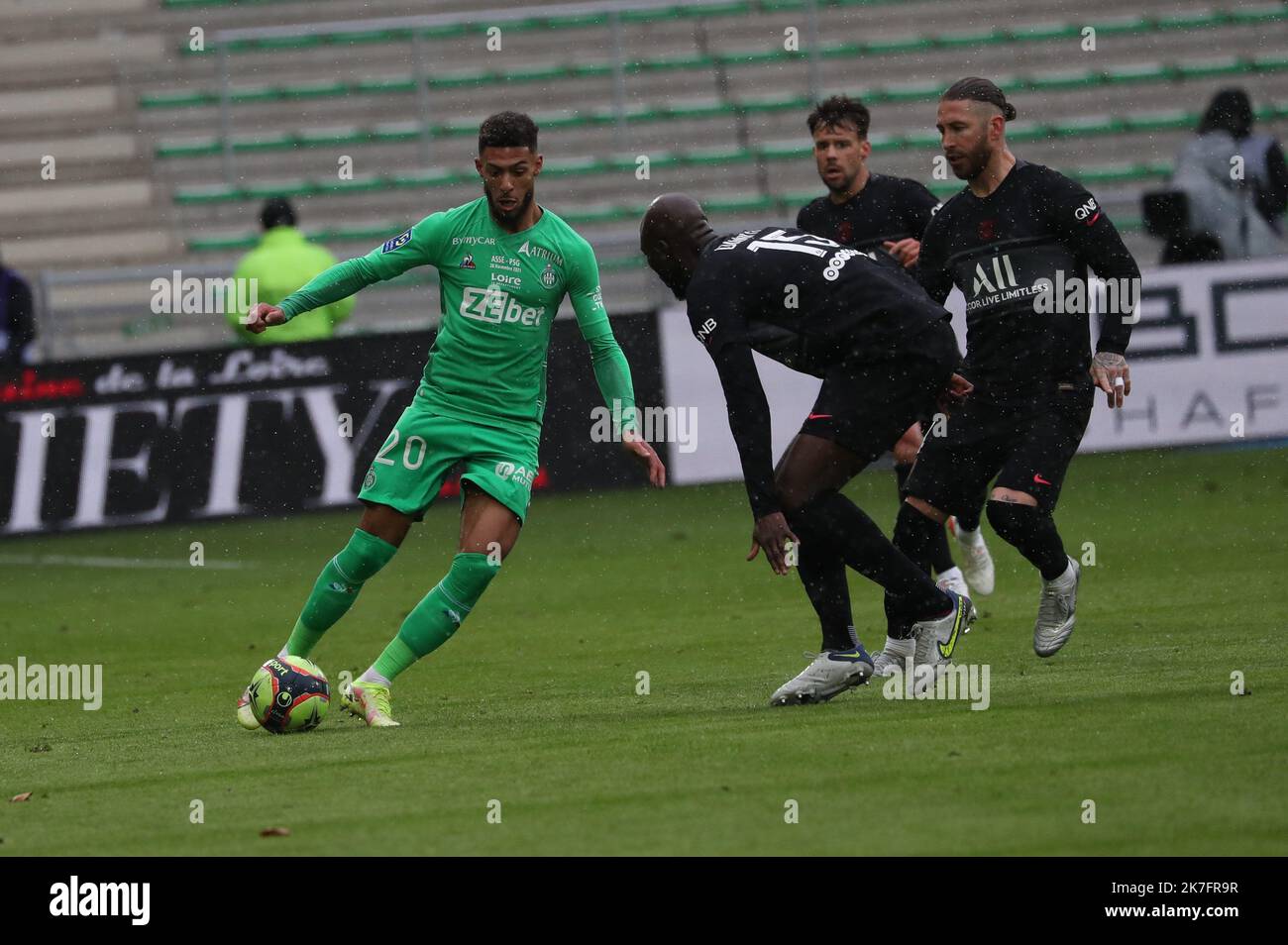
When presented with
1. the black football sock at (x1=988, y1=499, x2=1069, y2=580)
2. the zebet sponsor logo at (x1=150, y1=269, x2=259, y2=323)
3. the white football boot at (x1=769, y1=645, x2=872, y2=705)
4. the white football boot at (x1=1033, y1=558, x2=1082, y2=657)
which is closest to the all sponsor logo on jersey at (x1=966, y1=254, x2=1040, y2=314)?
the black football sock at (x1=988, y1=499, x2=1069, y2=580)

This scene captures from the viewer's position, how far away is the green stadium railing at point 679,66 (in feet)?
77.7

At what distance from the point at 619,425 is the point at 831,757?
84.7 inches

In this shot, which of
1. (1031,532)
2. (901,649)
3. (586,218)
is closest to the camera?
(1031,532)

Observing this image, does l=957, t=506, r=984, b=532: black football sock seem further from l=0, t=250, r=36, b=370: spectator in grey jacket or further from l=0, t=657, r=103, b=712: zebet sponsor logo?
l=0, t=250, r=36, b=370: spectator in grey jacket

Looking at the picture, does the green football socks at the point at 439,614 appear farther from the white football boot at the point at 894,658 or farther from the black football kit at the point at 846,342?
the white football boot at the point at 894,658

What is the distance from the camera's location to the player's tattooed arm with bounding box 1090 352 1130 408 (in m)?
8.04

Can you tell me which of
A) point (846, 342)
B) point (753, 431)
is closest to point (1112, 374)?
point (846, 342)

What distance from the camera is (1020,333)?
27.4 ft

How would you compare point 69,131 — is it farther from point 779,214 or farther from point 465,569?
point 465,569

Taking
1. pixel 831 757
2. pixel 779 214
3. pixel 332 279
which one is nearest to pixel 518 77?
pixel 779 214

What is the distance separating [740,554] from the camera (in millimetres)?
13898

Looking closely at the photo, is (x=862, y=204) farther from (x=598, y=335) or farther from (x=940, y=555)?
(x=598, y=335)

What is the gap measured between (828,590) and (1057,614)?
1021mm

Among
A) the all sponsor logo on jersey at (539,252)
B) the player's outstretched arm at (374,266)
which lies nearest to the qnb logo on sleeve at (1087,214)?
the all sponsor logo on jersey at (539,252)
